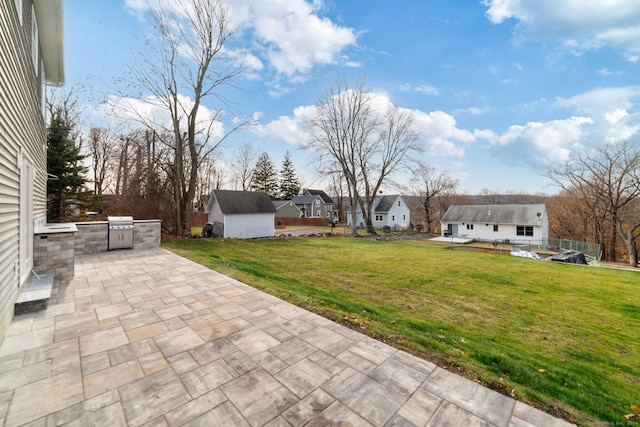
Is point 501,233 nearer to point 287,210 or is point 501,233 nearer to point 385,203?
point 385,203

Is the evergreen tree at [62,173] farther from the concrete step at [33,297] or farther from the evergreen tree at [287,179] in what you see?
the evergreen tree at [287,179]

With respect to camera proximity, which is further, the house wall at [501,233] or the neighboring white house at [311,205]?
the neighboring white house at [311,205]

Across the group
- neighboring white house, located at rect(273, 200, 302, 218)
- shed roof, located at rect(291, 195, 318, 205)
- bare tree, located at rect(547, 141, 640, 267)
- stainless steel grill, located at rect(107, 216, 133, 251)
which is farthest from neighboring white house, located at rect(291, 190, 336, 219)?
stainless steel grill, located at rect(107, 216, 133, 251)

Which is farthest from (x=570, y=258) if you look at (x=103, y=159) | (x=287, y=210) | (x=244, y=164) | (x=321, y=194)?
(x=321, y=194)

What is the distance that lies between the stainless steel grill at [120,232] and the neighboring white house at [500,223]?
90.9ft

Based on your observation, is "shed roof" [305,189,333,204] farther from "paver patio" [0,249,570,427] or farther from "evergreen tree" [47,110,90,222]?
"paver patio" [0,249,570,427]

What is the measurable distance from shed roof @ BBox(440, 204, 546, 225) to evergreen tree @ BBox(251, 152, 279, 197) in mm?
26530

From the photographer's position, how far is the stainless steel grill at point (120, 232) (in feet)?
26.3

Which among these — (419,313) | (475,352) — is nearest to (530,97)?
(419,313)

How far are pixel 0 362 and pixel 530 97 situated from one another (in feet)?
54.8

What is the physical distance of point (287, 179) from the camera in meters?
44.0

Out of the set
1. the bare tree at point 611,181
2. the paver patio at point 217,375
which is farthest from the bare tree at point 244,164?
the paver patio at point 217,375

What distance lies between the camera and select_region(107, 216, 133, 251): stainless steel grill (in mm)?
8016

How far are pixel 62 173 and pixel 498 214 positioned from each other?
1337 inches
